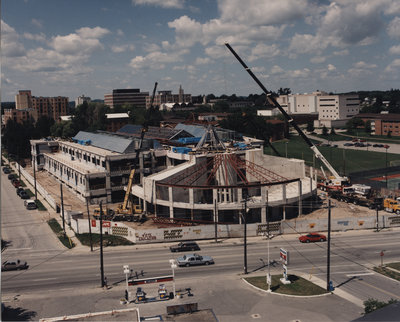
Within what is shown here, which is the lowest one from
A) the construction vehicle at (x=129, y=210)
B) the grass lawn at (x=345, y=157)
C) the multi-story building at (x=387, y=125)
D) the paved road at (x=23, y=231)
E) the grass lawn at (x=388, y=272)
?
the paved road at (x=23, y=231)

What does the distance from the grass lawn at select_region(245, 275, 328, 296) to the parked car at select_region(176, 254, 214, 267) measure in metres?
6.77

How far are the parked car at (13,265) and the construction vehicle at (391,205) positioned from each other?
5603cm

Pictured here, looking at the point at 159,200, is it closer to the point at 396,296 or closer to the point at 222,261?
the point at 222,261

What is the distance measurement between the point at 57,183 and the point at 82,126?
240 feet

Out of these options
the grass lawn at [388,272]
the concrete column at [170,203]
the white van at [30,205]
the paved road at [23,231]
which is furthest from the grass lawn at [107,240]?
the grass lawn at [388,272]

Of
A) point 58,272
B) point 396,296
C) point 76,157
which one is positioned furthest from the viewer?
point 76,157

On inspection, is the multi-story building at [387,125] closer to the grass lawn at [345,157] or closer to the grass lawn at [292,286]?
the grass lawn at [345,157]

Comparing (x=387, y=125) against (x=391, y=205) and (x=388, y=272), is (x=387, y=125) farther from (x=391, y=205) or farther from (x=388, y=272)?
(x=388, y=272)

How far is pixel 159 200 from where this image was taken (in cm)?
7275

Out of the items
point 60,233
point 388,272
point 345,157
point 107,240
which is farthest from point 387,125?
point 60,233

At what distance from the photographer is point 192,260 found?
167ft

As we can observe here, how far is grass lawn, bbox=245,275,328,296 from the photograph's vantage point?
137ft

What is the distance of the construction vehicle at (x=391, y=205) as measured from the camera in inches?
2846

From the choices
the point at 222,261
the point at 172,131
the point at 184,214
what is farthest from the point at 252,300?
the point at 172,131
